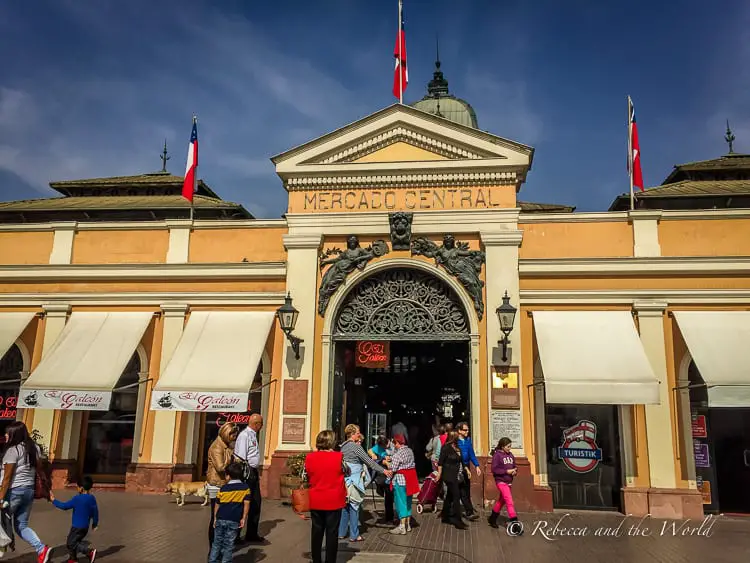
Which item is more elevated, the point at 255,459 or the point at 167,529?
the point at 255,459

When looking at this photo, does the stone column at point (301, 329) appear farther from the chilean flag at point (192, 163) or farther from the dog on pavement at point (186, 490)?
the chilean flag at point (192, 163)

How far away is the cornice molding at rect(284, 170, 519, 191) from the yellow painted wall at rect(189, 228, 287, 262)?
1287 millimetres

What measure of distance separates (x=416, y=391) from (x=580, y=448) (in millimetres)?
6686

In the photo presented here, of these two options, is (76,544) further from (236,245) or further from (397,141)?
(397,141)

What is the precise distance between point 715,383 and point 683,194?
27.6ft

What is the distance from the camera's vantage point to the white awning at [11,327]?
44.7 ft

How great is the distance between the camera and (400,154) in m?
13.7

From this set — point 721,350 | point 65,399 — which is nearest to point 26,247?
point 65,399

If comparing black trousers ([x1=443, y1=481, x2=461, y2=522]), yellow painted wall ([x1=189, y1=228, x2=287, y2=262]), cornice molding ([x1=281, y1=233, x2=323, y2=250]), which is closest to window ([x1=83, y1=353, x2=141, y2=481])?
yellow painted wall ([x1=189, y1=228, x2=287, y2=262])

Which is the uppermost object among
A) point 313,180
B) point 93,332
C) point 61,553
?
point 313,180

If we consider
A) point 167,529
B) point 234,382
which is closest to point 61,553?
point 167,529

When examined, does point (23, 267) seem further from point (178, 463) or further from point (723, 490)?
point (723, 490)

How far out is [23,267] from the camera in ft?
47.7

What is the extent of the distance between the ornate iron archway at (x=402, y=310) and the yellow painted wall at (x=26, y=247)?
7607mm
